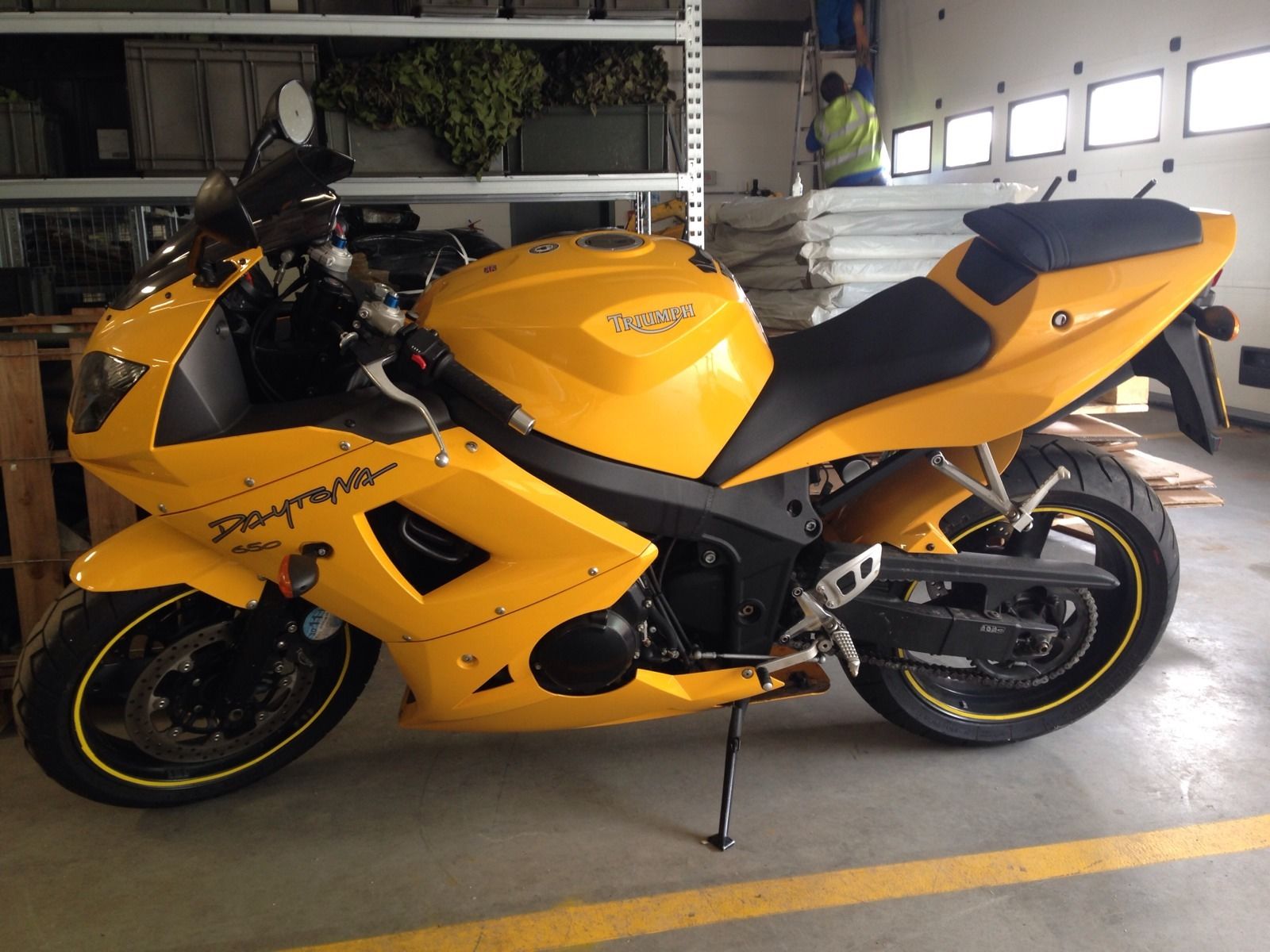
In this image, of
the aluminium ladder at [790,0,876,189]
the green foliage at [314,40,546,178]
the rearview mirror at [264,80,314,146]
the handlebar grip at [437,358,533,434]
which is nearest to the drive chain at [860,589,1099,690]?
the handlebar grip at [437,358,533,434]

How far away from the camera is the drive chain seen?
228cm

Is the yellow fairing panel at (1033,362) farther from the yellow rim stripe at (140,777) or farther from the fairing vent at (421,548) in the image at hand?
the yellow rim stripe at (140,777)

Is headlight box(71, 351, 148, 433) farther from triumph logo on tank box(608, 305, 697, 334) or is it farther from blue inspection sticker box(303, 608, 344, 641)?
triumph logo on tank box(608, 305, 697, 334)

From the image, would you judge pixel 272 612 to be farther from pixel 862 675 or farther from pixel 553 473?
pixel 862 675

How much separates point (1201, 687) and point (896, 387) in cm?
152

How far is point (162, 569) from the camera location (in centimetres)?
196

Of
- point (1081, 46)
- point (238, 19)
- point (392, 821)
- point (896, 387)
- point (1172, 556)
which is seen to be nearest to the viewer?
point (896, 387)

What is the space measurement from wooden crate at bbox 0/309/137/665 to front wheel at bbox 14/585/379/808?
0.58m

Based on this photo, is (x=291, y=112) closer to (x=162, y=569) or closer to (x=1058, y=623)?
(x=162, y=569)

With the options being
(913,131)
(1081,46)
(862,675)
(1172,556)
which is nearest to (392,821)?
(862,675)

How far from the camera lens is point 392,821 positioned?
2.20 metres

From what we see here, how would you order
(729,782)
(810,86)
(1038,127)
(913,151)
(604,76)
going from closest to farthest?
1. (729,782)
2. (604,76)
3. (1038,127)
4. (913,151)
5. (810,86)

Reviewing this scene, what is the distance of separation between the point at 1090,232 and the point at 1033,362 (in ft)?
1.00

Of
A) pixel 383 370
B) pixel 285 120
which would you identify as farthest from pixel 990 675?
pixel 285 120
